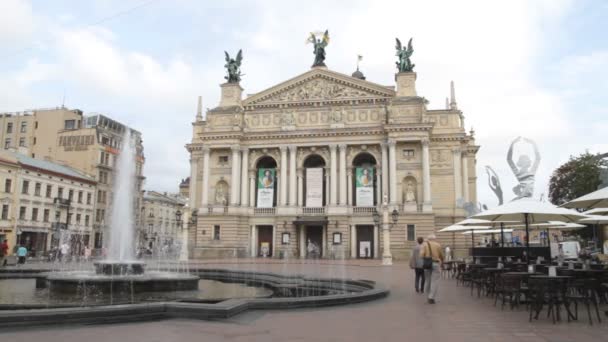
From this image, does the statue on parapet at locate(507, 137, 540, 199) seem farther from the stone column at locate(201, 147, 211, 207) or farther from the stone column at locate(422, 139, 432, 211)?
the stone column at locate(201, 147, 211, 207)

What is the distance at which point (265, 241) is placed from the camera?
55344 mm

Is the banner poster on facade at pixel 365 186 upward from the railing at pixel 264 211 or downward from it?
upward

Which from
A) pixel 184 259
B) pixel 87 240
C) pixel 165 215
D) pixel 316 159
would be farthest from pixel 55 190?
pixel 165 215

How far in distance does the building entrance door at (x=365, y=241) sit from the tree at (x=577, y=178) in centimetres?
2033

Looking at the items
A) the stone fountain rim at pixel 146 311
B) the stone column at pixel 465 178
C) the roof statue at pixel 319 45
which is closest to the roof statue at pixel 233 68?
the roof statue at pixel 319 45

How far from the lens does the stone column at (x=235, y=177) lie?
5527 cm

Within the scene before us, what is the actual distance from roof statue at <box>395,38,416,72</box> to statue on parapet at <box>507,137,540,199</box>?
83.4 ft

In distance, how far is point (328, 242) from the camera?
51875 millimetres

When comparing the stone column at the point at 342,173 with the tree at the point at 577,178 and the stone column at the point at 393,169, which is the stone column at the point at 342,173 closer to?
the stone column at the point at 393,169

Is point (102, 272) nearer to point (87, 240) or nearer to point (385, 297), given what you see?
point (385, 297)

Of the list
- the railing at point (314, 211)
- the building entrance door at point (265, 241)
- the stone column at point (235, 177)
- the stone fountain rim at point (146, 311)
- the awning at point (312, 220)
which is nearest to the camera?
the stone fountain rim at point (146, 311)

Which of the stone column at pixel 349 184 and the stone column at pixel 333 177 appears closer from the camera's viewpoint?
the stone column at pixel 333 177

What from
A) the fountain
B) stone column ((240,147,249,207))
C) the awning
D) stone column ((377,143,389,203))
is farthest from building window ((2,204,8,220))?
stone column ((377,143,389,203))

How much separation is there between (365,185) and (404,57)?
50.3ft
